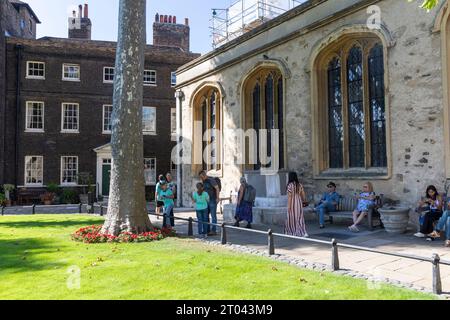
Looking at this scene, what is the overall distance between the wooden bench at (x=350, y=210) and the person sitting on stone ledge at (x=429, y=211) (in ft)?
4.30

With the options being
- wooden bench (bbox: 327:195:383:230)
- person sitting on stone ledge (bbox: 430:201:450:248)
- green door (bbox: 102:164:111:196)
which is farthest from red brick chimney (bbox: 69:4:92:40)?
person sitting on stone ledge (bbox: 430:201:450:248)

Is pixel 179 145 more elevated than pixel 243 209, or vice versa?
pixel 179 145

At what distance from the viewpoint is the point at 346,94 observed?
12688mm

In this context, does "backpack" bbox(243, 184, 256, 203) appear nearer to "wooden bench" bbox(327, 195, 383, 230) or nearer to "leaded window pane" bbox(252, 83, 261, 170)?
"wooden bench" bbox(327, 195, 383, 230)

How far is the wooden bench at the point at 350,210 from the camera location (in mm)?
10266

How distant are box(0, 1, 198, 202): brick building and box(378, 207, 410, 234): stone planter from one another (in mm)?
20196

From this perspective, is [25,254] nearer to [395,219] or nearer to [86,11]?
[395,219]

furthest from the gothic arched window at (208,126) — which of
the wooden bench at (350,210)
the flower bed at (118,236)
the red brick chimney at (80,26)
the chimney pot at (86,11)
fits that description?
the chimney pot at (86,11)

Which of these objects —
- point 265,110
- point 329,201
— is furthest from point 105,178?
point 329,201

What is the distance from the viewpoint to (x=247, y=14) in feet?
67.1

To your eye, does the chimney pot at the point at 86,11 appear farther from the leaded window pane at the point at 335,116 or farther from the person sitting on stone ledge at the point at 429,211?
the person sitting on stone ledge at the point at 429,211

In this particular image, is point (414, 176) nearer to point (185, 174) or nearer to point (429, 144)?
point (429, 144)

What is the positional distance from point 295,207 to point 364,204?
2.14m

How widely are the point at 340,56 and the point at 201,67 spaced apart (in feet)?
27.3
